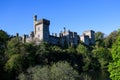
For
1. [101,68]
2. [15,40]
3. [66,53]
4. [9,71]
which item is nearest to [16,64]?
[9,71]

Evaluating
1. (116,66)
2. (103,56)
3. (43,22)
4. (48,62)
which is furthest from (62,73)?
(43,22)

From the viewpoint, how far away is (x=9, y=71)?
141 ft

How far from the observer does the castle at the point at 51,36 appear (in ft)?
278

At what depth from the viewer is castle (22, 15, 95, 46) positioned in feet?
278

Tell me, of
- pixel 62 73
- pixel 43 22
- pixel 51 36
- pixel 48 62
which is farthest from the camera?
pixel 51 36

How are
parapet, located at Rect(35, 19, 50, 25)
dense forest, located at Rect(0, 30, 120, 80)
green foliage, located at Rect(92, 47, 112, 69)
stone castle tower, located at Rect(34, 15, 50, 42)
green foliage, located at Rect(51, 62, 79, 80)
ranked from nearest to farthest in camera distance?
1. dense forest, located at Rect(0, 30, 120, 80)
2. green foliage, located at Rect(51, 62, 79, 80)
3. green foliage, located at Rect(92, 47, 112, 69)
4. stone castle tower, located at Rect(34, 15, 50, 42)
5. parapet, located at Rect(35, 19, 50, 25)

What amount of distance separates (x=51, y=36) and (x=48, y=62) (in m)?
37.4

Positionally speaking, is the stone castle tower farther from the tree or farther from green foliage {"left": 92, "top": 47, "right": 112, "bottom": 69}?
the tree

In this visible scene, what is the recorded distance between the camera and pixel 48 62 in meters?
51.5

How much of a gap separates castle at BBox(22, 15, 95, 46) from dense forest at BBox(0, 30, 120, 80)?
13527mm

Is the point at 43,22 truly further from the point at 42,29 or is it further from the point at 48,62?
the point at 48,62

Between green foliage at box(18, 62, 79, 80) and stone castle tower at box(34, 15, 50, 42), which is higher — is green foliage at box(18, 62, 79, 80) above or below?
below

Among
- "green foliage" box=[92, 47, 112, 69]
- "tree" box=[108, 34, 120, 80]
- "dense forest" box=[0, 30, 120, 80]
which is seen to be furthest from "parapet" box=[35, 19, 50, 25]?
"tree" box=[108, 34, 120, 80]

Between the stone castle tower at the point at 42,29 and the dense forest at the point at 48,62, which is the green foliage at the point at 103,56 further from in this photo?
the stone castle tower at the point at 42,29
